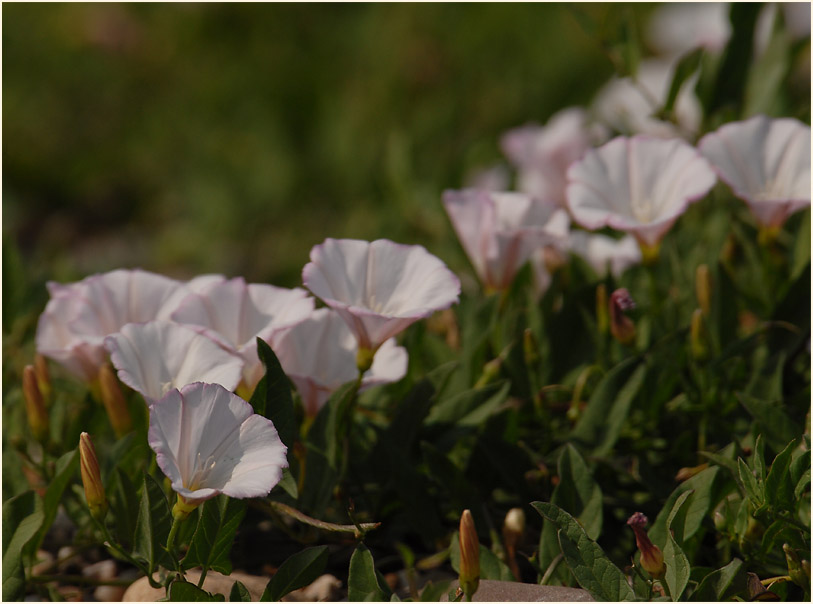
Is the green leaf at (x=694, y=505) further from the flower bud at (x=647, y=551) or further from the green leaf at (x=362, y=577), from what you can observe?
the green leaf at (x=362, y=577)

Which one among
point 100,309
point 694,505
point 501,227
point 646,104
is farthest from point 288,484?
point 646,104

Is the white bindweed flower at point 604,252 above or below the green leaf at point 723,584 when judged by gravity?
above

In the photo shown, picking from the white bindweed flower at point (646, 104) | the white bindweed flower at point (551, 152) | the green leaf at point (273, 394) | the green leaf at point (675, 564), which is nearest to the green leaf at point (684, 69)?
the white bindweed flower at point (551, 152)

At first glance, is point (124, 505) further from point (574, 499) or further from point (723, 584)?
point (723, 584)

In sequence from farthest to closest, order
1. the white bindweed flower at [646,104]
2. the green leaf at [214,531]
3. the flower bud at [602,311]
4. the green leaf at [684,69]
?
1. the white bindweed flower at [646,104]
2. the green leaf at [684,69]
3. the flower bud at [602,311]
4. the green leaf at [214,531]

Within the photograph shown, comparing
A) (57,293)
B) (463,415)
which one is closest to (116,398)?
(57,293)

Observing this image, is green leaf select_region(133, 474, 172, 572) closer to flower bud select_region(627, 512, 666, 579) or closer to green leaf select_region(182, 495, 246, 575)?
green leaf select_region(182, 495, 246, 575)

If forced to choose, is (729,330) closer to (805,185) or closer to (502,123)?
(805,185)
